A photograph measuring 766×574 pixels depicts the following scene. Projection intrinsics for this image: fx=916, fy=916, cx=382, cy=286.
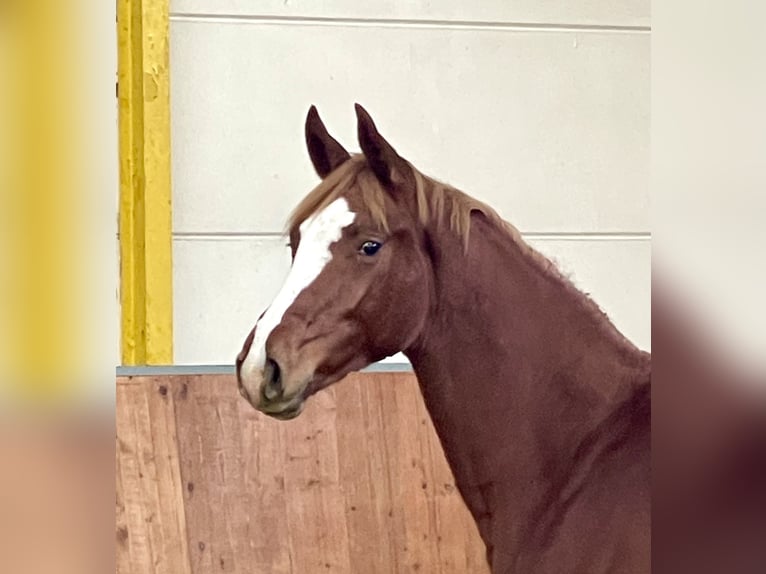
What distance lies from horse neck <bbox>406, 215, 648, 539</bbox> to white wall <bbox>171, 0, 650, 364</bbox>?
72 millimetres

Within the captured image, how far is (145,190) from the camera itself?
1.13 meters

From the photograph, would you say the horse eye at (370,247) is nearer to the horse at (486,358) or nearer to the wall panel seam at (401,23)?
the horse at (486,358)

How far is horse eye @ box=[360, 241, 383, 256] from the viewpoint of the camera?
1085 millimetres

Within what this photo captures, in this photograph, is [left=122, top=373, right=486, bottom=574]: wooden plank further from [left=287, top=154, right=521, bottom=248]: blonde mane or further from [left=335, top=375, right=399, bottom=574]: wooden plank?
[left=287, top=154, right=521, bottom=248]: blonde mane

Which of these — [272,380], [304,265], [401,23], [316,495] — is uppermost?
[401,23]

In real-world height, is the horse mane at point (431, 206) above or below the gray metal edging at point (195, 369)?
above

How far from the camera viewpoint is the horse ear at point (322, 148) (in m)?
1.15

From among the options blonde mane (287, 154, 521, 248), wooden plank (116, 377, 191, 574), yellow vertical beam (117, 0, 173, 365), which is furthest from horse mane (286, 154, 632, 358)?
wooden plank (116, 377, 191, 574)

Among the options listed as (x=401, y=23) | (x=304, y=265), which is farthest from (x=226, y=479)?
(x=401, y=23)

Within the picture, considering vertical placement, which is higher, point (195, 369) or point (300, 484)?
point (195, 369)

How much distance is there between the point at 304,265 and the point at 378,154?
0.17 m

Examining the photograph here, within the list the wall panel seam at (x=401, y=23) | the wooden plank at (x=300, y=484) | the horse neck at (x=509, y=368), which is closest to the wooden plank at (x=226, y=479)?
the wooden plank at (x=300, y=484)

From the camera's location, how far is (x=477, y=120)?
120 centimetres

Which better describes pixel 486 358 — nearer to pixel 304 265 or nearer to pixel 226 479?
pixel 304 265
